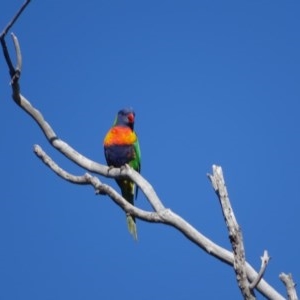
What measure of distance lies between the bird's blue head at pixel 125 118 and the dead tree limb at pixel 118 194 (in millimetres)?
2723

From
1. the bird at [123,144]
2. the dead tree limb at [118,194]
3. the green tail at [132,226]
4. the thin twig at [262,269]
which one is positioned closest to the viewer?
the thin twig at [262,269]

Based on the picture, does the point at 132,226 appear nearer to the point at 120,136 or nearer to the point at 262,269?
the point at 120,136

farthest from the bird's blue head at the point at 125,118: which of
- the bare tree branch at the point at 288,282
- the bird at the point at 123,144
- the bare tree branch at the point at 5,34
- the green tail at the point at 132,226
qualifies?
the bare tree branch at the point at 288,282

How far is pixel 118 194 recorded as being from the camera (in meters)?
3.79

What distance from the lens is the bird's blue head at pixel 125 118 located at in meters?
7.13

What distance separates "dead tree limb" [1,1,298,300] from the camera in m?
3.25

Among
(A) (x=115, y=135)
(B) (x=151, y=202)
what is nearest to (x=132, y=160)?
(A) (x=115, y=135)

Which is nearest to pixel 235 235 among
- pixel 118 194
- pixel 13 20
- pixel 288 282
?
pixel 288 282

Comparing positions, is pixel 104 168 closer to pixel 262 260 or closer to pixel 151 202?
pixel 151 202

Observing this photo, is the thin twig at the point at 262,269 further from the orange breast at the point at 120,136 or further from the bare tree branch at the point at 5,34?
→ the orange breast at the point at 120,136

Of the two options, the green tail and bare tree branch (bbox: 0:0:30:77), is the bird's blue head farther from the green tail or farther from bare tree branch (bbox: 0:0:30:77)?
bare tree branch (bbox: 0:0:30:77)

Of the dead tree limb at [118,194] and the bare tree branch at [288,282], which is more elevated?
the dead tree limb at [118,194]

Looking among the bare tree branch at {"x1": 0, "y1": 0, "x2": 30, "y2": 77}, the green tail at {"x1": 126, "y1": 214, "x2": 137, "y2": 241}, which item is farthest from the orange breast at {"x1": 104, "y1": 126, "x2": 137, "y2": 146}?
the bare tree branch at {"x1": 0, "y1": 0, "x2": 30, "y2": 77}

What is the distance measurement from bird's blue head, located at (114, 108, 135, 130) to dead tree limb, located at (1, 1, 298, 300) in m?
2.72
